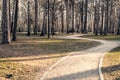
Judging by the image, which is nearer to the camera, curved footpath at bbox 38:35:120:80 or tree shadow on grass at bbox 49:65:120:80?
tree shadow on grass at bbox 49:65:120:80

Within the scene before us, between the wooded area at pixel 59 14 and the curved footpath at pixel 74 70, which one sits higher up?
the wooded area at pixel 59 14

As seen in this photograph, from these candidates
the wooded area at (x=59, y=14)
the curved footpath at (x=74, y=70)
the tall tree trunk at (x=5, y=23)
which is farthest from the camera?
the wooded area at (x=59, y=14)

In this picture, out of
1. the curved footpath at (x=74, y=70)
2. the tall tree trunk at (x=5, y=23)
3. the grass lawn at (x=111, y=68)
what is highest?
the tall tree trunk at (x=5, y=23)

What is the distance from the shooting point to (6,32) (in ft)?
80.9

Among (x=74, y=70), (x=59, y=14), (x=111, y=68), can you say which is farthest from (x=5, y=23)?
(x=59, y=14)

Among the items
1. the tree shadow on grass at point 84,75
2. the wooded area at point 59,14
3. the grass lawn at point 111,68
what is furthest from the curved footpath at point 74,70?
the wooded area at point 59,14

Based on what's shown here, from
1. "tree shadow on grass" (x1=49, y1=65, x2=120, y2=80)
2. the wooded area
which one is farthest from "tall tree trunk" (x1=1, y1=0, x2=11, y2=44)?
"tree shadow on grass" (x1=49, y1=65, x2=120, y2=80)

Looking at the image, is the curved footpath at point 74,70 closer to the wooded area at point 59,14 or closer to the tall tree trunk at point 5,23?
the tall tree trunk at point 5,23

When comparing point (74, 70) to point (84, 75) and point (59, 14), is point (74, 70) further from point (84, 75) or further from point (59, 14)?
point (59, 14)

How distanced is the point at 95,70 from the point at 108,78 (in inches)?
70.3

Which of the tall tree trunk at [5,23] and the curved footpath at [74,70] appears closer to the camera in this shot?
the curved footpath at [74,70]

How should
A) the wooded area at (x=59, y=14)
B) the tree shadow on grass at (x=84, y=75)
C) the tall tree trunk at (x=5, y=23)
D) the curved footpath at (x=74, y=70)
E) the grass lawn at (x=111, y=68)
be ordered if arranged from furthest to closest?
the wooded area at (x=59, y=14) < the tall tree trunk at (x=5, y=23) < the grass lawn at (x=111, y=68) < the curved footpath at (x=74, y=70) < the tree shadow on grass at (x=84, y=75)

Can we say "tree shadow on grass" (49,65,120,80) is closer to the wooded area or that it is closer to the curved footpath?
the curved footpath

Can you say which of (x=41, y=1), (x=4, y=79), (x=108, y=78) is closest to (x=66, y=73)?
(x=108, y=78)
